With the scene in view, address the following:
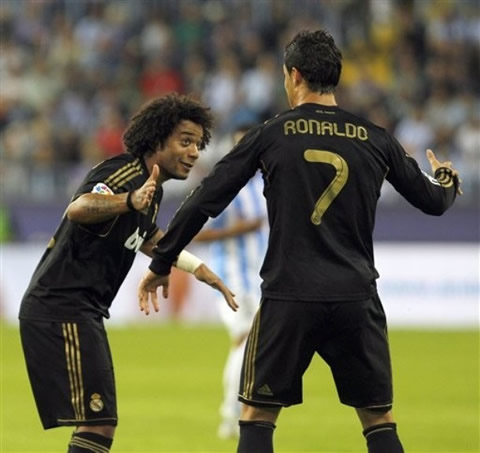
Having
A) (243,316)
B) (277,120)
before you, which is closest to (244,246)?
(243,316)

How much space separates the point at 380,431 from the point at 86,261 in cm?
169

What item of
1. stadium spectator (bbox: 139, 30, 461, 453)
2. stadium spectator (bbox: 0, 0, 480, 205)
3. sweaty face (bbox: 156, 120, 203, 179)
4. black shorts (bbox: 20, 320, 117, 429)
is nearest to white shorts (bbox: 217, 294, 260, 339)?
sweaty face (bbox: 156, 120, 203, 179)

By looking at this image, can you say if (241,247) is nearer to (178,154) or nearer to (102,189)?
(178,154)

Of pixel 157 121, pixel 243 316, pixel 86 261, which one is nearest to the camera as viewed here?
pixel 86 261

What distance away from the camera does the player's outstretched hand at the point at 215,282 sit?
24.0ft

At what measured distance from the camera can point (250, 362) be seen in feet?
22.6

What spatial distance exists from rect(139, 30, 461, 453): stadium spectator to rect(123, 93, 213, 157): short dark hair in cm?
63

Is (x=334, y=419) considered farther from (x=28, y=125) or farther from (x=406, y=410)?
(x=28, y=125)

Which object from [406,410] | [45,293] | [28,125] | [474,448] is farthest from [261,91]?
[45,293]

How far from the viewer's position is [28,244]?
20953 millimetres

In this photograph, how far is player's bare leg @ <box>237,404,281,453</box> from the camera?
6812 mm

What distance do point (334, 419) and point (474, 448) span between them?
6.28 feet

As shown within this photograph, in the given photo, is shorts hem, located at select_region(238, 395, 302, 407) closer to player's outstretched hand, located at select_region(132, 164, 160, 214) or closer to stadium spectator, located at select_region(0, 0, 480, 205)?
player's outstretched hand, located at select_region(132, 164, 160, 214)

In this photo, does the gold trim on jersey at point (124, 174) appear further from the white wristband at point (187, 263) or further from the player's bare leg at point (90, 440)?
the player's bare leg at point (90, 440)
